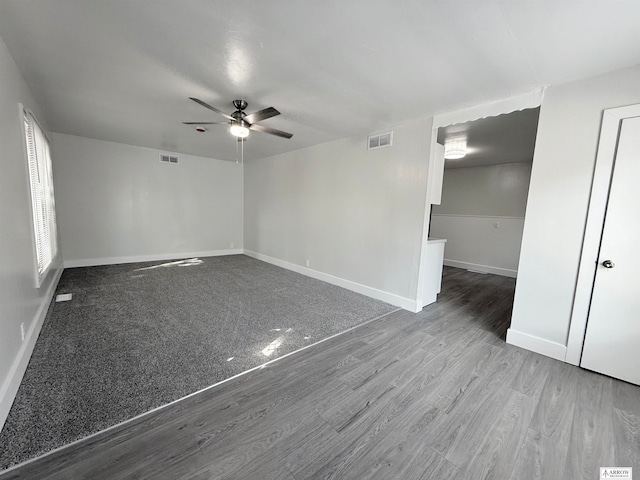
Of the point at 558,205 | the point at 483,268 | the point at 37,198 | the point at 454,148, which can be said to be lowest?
the point at 483,268

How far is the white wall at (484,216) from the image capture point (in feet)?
18.0

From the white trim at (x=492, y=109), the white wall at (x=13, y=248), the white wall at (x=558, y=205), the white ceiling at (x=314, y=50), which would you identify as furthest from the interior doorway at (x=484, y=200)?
the white wall at (x=13, y=248)

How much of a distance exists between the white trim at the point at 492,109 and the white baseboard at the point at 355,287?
2298 mm

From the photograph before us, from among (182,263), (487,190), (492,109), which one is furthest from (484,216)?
(182,263)

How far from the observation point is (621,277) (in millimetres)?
2125

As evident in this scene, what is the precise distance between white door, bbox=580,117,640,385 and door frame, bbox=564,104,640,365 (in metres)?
0.04

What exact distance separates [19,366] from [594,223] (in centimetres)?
466

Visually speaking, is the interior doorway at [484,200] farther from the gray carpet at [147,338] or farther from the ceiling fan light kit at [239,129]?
the gray carpet at [147,338]

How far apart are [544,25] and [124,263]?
7023mm

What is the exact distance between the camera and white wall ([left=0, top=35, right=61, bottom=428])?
5.49 ft

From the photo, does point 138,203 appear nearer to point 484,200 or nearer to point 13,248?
point 13,248

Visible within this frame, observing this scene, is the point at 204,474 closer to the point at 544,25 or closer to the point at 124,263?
the point at 544,25

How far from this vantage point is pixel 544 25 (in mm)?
1622

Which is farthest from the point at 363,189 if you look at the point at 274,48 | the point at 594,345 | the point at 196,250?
the point at 196,250
